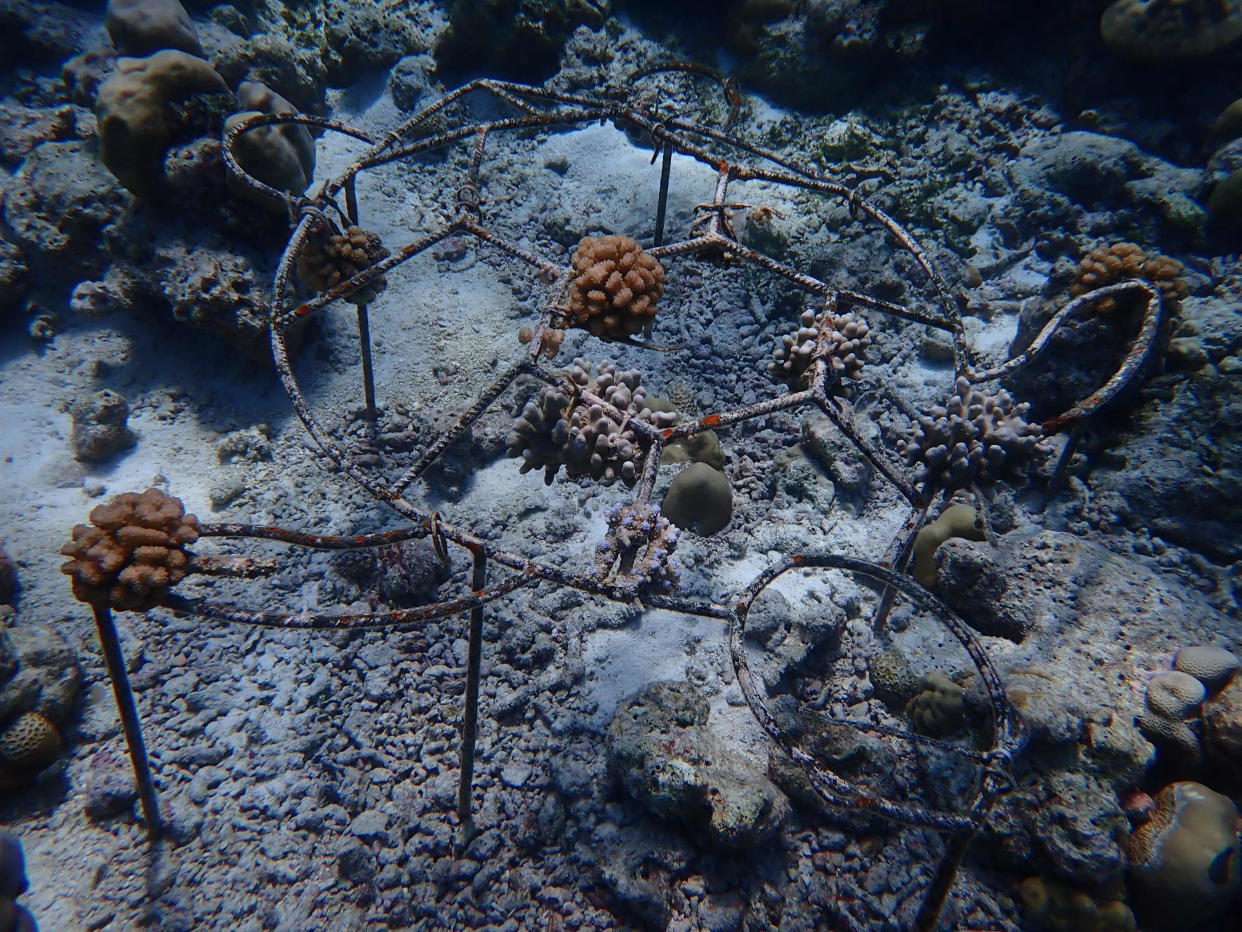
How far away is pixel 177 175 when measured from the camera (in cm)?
495

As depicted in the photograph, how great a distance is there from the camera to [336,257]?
176 inches

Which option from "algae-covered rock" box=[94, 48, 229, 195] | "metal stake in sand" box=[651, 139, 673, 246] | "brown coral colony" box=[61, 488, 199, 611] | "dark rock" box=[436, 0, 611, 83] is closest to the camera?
"brown coral colony" box=[61, 488, 199, 611]

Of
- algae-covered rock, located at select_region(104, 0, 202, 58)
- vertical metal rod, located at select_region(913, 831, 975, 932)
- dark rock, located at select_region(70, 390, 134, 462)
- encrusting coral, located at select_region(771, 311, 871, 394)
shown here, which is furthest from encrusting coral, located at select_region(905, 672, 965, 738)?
algae-covered rock, located at select_region(104, 0, 202, 58)

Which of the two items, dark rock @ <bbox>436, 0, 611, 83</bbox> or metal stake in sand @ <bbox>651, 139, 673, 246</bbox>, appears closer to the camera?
metal stake in sand @ <bbox>651, 139, 673, 246</bbox>

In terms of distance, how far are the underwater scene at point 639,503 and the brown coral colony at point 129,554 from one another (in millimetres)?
22

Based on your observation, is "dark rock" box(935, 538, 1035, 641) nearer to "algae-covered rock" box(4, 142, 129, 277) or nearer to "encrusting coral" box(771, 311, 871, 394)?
"encrusting coral" box(771, 311, 871, 394)

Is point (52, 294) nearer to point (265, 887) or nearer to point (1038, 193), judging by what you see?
point (265, 887)

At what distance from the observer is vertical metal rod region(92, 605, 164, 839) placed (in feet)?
8.85

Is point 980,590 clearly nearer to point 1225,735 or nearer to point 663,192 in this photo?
point 1225,735

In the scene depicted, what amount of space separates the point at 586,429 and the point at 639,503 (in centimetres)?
83

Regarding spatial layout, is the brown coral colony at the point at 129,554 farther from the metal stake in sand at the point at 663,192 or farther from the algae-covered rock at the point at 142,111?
the metal stake in sand at the point at 663,192

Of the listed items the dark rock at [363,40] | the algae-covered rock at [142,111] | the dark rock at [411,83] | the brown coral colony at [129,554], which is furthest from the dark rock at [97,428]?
the dark rock at [363,40]

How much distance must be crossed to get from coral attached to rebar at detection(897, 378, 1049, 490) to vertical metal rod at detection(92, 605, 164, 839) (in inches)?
174

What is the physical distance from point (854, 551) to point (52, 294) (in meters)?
7.94
